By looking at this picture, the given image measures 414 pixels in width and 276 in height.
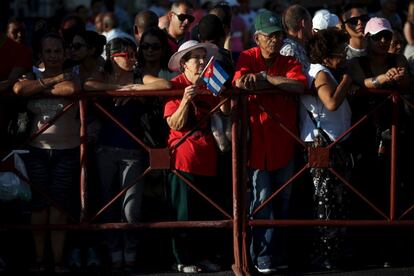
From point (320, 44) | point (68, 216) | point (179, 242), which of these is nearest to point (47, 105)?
point (68, 216)

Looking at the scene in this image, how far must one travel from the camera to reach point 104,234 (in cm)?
975

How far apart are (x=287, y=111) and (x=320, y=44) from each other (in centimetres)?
62

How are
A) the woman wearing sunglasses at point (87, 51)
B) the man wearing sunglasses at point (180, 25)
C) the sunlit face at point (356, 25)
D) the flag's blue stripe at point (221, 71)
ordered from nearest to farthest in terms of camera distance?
the flag's blue stripe at point (221, 71) → the woman wearing sunglasses at point (87, 51) → the sunlit face at point (356, 25) → the man wearing sunglasses at point (180, 25)

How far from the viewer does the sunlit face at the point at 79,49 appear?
10000 millimetres

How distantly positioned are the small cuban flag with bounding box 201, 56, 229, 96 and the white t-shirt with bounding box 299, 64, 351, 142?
883 millimetres

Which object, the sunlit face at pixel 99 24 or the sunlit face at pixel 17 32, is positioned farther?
the sunlit face at pixel 99 24

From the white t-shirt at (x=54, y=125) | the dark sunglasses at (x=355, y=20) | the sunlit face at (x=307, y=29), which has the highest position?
the dark sunglasses at (x=355, y=20)

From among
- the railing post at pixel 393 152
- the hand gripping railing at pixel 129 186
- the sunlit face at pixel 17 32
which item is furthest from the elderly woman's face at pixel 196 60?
the sunlit face at pixel 17 32

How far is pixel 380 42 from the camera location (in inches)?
391

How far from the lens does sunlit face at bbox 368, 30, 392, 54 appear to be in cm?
992

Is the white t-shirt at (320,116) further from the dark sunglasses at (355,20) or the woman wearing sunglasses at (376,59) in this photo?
the dark sunglasses at (355,20)

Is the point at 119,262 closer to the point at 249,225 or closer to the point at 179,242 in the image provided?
the point at 179,242

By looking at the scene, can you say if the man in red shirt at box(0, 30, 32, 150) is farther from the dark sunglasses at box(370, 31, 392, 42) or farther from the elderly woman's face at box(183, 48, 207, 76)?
the dark sunglasses at box(370, 31, 392, 42)

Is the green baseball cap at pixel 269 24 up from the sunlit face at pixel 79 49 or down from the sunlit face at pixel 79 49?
up
